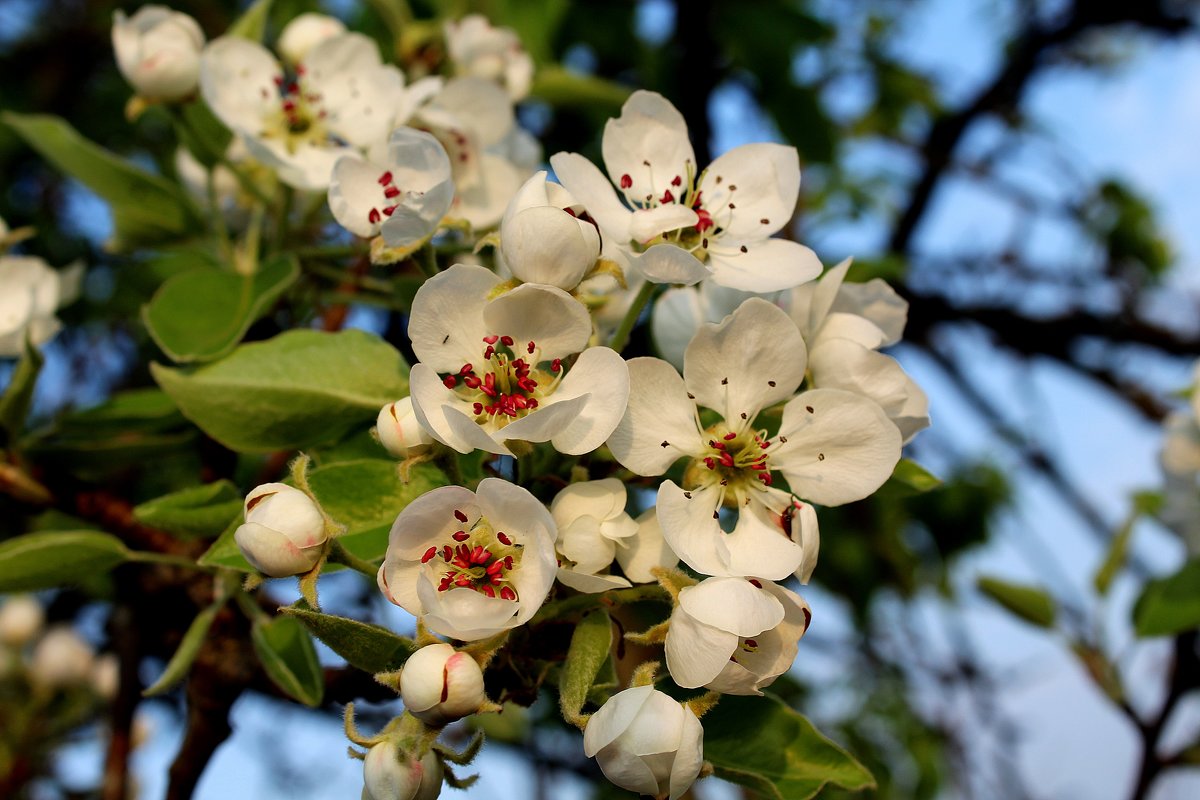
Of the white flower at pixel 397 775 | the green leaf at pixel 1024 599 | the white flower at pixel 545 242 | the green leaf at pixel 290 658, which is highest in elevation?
the white flower at pixel 545 242

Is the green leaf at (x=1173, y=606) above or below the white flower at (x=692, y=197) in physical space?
below

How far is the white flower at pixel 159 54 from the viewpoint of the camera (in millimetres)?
1445

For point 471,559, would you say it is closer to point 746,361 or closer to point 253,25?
point 746,361

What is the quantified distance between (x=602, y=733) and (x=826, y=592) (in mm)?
2365

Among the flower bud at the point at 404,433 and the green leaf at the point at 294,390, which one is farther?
the green leaf at the point at 294,390

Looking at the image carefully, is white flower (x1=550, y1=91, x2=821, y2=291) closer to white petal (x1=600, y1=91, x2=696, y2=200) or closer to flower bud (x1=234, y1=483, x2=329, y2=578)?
white petal (x1=600, y1=91, x2=696, y2=200)

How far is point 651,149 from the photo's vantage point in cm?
122

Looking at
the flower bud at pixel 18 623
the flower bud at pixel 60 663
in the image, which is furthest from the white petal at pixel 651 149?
the flower bud at pixel 18 623

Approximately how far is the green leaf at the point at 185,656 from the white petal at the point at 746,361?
64 cm

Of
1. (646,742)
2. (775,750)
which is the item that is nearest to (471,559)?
(646,742)

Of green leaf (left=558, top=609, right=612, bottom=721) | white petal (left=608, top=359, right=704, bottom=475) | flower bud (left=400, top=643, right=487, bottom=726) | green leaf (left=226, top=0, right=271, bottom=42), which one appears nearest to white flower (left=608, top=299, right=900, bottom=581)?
white petal (left=608, top=359, right=704, bottom=475)

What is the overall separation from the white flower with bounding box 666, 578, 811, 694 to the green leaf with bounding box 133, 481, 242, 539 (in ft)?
1.63

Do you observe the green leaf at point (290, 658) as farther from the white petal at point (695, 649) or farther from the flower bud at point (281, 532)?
the white petal at point (695, 649)

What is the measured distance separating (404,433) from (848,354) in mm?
427
